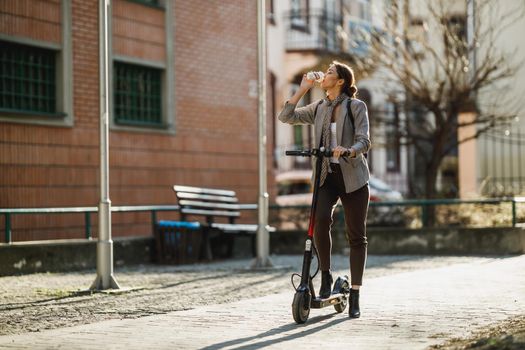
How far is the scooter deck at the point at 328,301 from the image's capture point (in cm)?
805

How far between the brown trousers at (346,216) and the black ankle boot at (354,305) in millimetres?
86

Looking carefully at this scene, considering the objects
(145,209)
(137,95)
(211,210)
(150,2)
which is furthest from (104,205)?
(150,2)

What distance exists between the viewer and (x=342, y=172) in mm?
8227

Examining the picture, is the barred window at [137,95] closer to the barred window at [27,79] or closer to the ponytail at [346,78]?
the barred window at [27,79]

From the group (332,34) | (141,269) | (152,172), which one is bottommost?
(141,269)

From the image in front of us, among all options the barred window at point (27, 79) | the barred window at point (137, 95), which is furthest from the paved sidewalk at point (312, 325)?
the barred window at point (137, 95)

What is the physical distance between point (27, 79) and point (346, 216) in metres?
10.1

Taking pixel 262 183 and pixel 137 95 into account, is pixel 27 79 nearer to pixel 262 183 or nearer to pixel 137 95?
pixel 137 95

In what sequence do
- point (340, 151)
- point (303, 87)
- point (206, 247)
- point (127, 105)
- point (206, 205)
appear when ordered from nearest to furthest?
point (340, 151)
point (303, 87)
point (206, 247)
point (206, 205)
point (127, 105)

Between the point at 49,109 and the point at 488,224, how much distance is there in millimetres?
7675

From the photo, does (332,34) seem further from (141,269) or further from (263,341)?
(263,341)

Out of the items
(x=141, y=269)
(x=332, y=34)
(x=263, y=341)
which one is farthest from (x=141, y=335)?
(x=332, y=34)

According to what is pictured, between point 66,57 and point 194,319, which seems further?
point 66,57

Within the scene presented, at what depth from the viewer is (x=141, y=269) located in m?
15.0
